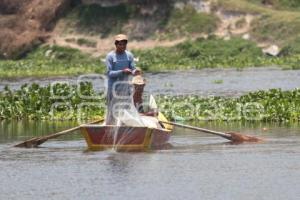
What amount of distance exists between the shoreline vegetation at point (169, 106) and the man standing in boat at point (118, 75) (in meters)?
5.65

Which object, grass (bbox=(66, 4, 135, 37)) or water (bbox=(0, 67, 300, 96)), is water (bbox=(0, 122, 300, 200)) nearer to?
water (bbox=(0, 67, 300, 96))

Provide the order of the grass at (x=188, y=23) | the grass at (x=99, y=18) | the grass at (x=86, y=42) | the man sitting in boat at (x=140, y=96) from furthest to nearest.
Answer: the grass at (x=99, y=18)
the grass at (x=86, y=42)
the grass at (x=188, y=23)
the man sitting in boat at (x=140, y=96)

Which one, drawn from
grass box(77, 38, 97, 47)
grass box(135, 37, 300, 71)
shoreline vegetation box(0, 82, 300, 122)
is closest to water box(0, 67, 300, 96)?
grass box(135, 37, 300, 71)

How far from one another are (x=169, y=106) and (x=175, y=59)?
32.3 m

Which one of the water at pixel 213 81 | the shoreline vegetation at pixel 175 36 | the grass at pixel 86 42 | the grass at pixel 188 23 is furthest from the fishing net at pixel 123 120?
A: the grass at pixel 86 42

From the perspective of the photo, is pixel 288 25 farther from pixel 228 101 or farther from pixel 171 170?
pixel 171 170

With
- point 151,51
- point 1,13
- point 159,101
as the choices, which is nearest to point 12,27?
→ point 1,13

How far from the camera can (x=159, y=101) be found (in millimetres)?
27297

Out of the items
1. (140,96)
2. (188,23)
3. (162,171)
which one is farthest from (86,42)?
(162,171)

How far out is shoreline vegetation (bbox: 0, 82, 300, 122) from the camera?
24453 millimetres

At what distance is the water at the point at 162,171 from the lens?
1452 centimetres

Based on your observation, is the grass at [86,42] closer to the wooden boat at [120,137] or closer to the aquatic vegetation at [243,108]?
the aquatic vegetation at [243,108]

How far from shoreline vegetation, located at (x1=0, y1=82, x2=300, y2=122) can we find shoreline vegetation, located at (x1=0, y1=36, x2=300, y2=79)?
76.4 ft

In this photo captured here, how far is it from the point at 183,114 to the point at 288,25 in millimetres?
36710
